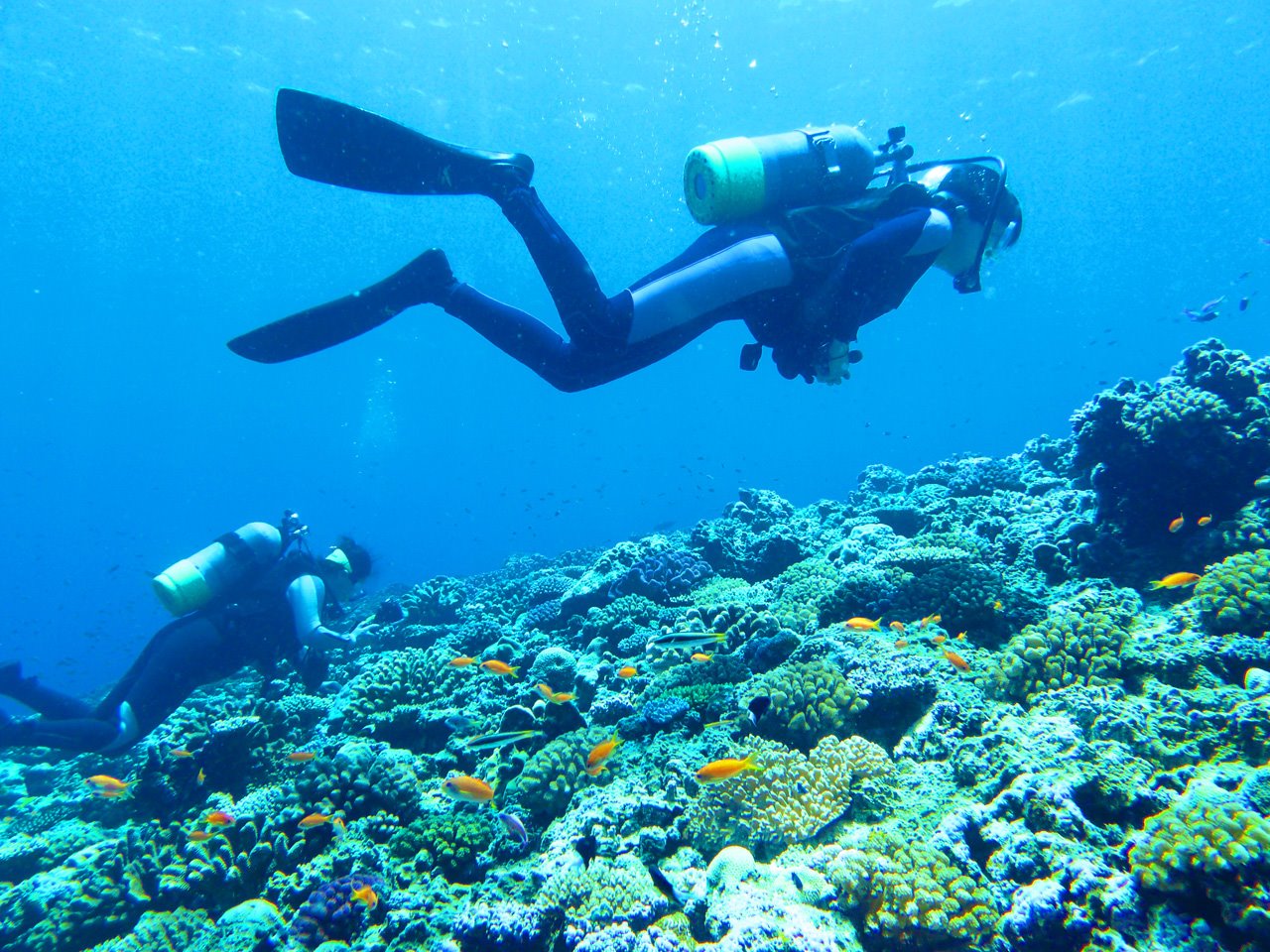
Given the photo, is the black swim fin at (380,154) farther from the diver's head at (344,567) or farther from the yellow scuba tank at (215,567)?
the diver's head at (344,567)

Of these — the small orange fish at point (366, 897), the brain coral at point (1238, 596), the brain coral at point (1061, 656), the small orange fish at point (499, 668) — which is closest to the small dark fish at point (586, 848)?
the small orange fish at point (366, 897)

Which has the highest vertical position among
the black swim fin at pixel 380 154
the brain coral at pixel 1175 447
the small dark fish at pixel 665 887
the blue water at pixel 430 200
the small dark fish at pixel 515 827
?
the blue water at pixel 430 200

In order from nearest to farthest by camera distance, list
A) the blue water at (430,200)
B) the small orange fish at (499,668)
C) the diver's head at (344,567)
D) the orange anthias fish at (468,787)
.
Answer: the orange anthias fish at (468,787) → the small orange fish at (499,668) → the diver's head at (344,567) → the blue water at (430,200)

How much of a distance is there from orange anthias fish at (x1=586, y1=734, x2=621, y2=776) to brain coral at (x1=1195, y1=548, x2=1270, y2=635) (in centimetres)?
460

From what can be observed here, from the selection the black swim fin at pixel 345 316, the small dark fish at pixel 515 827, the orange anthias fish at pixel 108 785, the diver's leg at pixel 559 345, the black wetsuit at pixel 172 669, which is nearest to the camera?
the small dark fish at pixel 515 827

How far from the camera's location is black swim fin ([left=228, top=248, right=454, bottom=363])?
499 centimetres

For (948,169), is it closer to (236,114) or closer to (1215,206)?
(236,114)

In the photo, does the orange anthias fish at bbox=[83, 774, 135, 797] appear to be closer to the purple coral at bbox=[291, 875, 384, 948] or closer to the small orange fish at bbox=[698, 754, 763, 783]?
the purple coral at bbox=[291, 875, 384, 948]

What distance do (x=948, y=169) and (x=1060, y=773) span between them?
5.20 metres

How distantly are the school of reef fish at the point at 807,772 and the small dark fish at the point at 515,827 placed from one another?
3 cm

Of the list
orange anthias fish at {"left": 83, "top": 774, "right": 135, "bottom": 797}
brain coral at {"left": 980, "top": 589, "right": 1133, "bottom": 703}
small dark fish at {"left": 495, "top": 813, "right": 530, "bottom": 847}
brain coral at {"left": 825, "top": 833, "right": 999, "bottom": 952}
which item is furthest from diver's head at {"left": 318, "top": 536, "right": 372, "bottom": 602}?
brain coral at {"left": 980, "top": 589, "right": 1133, "bottom": 703}

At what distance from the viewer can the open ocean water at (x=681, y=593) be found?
299 cm

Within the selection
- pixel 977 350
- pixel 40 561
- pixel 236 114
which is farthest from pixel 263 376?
pixel 977 350

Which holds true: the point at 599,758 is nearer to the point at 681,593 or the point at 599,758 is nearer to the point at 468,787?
the point at 468,787
